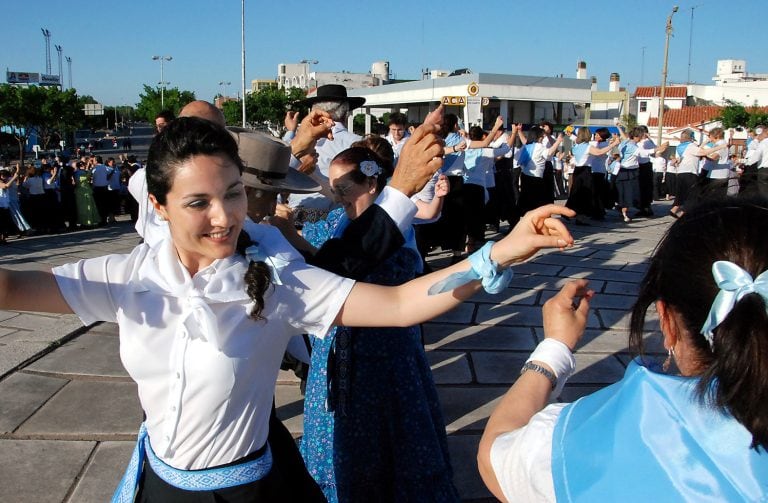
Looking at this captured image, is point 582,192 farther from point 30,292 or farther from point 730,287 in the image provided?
point 730,287

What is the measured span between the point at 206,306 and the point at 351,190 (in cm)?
129

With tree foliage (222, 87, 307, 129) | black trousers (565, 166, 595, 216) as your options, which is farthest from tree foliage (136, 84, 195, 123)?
black trousers (565, 166, 595, 216)

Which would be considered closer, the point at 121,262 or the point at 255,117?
the point at 121,262

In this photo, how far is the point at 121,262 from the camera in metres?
1.75

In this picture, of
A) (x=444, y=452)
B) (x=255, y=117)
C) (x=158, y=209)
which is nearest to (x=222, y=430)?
(x=158, y=209)

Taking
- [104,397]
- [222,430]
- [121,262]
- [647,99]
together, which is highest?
[647,99]

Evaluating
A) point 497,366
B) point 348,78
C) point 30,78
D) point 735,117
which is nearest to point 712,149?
point 497,366

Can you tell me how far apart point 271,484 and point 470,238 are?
7.69 metres

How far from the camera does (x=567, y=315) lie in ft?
4.72

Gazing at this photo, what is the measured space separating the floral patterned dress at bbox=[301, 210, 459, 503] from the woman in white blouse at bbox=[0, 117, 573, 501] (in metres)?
0.88

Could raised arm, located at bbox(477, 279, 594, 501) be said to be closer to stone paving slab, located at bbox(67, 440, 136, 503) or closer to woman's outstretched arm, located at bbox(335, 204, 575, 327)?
woman's outstretched arm, located at bbox(335, 204, 575, 327)

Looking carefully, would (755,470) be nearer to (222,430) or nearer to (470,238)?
→ (222,430)

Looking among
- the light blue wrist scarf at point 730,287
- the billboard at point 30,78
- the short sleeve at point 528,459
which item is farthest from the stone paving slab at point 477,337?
the billboard at point 30,78

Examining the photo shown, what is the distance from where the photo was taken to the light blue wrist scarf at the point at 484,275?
5.15 ft
